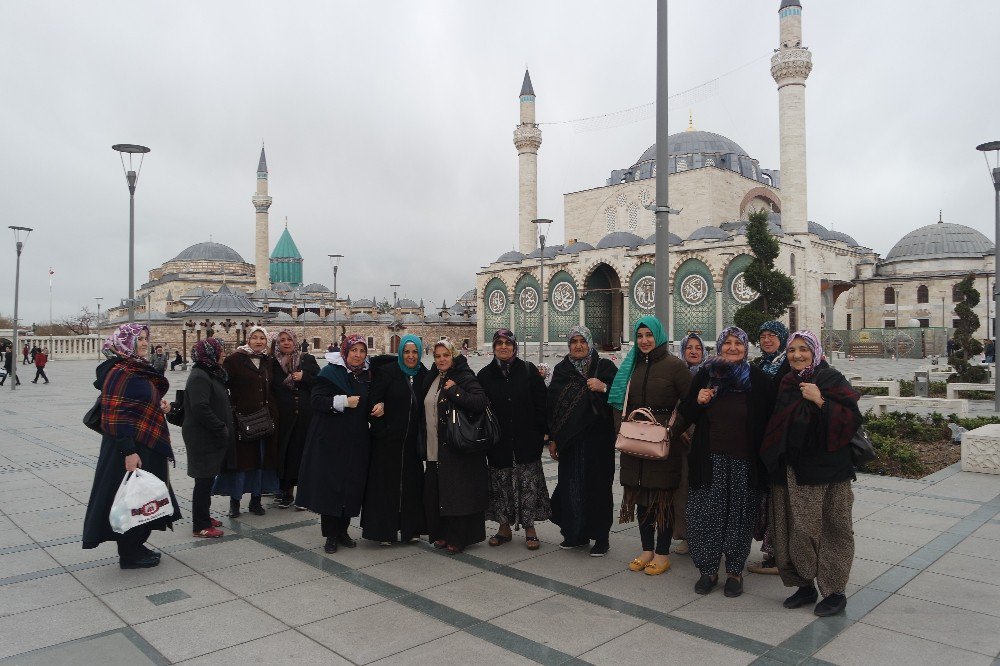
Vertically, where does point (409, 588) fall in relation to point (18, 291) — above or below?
below

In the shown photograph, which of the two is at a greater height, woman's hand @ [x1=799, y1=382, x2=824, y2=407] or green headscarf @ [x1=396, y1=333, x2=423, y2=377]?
green headscarf @ [x1=396, y1=333, x2=423, y2=377]

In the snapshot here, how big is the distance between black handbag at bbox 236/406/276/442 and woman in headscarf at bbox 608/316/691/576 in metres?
2.90

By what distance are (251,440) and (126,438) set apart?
128cm

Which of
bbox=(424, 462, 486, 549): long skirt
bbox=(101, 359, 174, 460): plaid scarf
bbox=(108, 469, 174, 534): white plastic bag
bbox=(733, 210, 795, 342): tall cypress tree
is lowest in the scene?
bbox=(424, 462, 486, 549): long skirt

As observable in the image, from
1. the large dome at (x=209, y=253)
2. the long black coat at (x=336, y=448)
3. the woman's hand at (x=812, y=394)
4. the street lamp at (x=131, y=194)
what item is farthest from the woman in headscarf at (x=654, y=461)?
Answer: the large dome at (x=209, y=253)

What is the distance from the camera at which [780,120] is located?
1227 inches

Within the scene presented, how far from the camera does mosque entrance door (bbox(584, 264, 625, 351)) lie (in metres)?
41.1

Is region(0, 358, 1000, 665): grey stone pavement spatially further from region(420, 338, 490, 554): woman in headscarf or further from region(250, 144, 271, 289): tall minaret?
region(250, 144, 271, 289): tall minaret

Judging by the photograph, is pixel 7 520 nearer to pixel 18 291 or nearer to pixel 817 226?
pixel 18 291

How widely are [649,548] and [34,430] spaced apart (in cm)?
1045

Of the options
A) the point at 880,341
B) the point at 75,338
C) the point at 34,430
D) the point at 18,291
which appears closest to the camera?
the point at 34,430

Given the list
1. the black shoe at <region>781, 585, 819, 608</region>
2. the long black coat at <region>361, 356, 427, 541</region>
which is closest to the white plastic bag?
the long black coat at <region>361, 356, 427, 541</region>

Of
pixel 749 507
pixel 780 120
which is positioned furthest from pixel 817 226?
pixel 749 507

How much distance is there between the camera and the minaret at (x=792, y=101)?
30.1 metres
